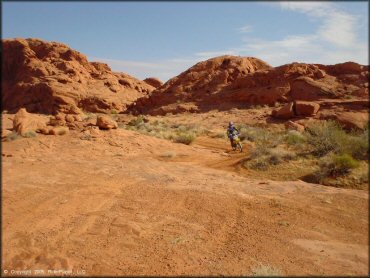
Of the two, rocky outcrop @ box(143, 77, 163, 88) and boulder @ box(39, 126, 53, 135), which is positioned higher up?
rocky outcrop @ box(143, 77, 163, 88)

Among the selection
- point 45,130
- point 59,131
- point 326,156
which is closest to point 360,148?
point 326,156

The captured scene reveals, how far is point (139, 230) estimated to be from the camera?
6266 millimetres

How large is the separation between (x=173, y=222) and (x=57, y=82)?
4205 cm

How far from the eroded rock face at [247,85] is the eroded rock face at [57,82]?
6588 millimetres

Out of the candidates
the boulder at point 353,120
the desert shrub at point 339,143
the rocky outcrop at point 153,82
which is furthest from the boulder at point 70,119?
the rocky outcrop at point 153,82

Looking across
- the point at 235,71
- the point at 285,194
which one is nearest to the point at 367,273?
the point at 285,194

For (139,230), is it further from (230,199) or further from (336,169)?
(336,169)

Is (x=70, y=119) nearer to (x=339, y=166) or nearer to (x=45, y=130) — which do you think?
(x=45, y=130)

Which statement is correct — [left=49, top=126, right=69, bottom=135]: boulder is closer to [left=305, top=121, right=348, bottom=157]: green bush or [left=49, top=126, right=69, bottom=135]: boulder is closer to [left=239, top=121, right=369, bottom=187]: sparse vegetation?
[left=239, top=121, right=369, bottom=187]: sparse vegetation

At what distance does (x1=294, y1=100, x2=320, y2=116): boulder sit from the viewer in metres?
24.0

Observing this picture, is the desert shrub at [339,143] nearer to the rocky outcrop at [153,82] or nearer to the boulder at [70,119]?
the boulder at [70,119]

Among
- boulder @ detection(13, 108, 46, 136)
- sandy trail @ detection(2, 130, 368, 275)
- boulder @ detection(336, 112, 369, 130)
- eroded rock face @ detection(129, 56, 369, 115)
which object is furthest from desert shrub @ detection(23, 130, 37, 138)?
eroded rock face @ detection(129, 56, 369, 115)

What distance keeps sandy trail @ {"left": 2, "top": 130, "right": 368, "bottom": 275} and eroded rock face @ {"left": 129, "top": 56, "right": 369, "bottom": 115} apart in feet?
72.7

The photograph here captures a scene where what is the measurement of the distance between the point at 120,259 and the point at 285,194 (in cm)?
377
